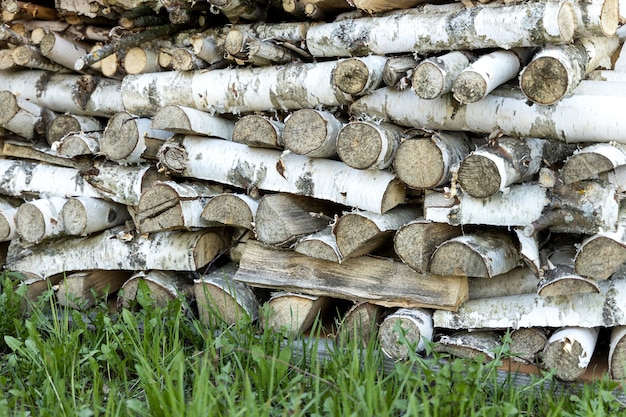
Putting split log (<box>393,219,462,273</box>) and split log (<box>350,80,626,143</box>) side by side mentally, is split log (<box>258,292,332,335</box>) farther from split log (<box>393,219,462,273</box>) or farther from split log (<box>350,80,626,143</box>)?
split log (<box>350,80,626,143</box>)

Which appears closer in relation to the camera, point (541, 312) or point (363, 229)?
point (541, 312)

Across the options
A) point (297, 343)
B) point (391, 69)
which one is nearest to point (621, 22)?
point (391, 69)

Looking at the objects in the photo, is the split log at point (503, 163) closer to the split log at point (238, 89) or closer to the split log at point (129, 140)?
the split log at point (238, 89)

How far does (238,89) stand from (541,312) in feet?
5.33

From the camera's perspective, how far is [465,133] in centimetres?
315

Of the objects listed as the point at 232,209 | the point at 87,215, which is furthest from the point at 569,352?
the point at 87,215

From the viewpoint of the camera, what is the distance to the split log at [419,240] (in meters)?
2.95

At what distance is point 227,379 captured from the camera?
2.52m

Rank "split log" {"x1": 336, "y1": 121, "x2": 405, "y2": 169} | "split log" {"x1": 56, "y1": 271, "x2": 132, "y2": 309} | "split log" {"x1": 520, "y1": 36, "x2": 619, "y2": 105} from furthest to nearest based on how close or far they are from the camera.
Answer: "split log" {"x1": 56, "y1": 271, "x2": 132, "y2": 309} < "split log" {"x1": 336, "y1": 121, "x2": 405, "y2": 169} < "split log" {"x1": 520, "y1": 36, "x2": 619, "y2": 105}

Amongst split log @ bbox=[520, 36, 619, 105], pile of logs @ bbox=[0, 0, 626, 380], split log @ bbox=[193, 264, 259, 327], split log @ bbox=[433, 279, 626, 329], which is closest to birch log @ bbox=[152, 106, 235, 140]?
pile of logs @ bbox=[0, 0, 626, 380]

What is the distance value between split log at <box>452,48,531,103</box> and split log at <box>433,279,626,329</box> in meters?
0.85

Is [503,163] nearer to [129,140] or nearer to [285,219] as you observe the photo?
[285,219]

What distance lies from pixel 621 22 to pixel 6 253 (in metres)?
3.27

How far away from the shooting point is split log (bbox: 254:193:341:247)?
3.22 meters
